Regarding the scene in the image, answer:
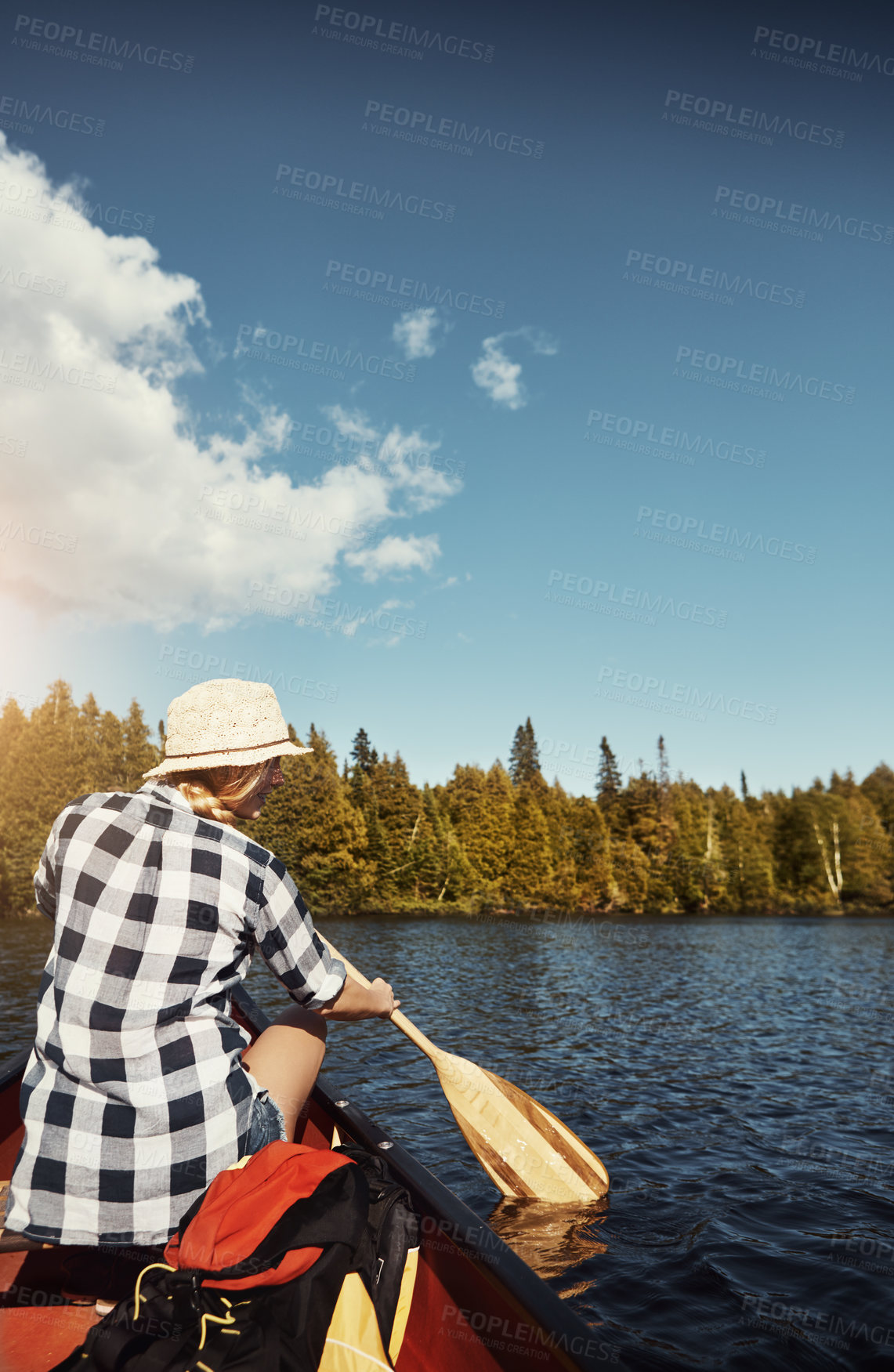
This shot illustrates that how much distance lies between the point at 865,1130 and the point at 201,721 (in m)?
8.44

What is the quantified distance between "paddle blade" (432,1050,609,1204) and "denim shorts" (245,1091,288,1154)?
2120mm

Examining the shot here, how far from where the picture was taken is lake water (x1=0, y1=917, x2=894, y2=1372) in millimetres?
4445

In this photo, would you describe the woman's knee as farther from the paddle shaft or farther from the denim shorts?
the denim shorts

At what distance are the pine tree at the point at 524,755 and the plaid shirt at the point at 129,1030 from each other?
80.8m

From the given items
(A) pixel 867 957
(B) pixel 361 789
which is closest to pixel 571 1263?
(A) pixel 867 957

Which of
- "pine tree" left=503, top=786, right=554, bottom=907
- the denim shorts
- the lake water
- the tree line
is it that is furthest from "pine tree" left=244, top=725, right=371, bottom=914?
the denim shorts

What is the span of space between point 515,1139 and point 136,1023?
374 centimetres

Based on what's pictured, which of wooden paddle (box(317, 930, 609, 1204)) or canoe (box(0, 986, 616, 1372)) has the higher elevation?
canoe (box(0, 986, 616, 1372))

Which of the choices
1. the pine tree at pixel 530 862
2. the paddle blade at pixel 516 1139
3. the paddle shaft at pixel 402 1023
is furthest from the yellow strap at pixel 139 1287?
the pine tree at pixel 530 862

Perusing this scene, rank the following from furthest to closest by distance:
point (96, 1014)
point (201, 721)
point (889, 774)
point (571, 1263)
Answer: point (889, 774), point (571, 1263), point (201, 721), point (96, 1014)

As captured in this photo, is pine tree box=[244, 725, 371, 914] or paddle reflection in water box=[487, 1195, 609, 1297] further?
pine tree box=[244, 725, 371, 914]

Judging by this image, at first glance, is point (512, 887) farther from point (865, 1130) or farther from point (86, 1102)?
point (86, 1102)

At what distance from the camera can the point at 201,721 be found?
249cm

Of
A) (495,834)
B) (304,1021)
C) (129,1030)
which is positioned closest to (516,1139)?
(304,1021)
